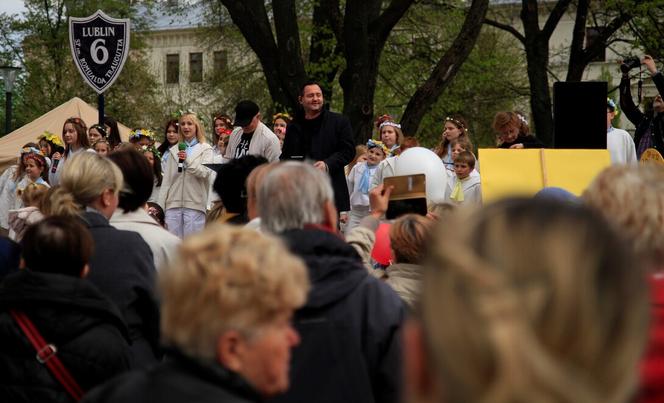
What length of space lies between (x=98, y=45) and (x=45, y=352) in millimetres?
10028

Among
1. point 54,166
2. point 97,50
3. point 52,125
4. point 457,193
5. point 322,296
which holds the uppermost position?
point 97,50

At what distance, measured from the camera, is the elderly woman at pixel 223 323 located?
2.50 meters

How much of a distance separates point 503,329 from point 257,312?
49.1 inches

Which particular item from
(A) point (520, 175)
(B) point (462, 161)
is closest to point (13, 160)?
(B) point (462, 161)

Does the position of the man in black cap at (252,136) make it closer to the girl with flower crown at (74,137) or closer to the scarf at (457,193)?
the scarf at (457,193)

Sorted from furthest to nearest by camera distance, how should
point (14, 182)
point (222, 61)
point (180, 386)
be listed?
1. point (222, 61)
2. point (14, 182)
3. point (180, 386)

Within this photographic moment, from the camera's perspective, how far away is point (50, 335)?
4.31 metres

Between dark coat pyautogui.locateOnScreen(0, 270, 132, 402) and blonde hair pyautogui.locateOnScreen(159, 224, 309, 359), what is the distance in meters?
1.79

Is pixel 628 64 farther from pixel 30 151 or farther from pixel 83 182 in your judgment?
pixel 83 182

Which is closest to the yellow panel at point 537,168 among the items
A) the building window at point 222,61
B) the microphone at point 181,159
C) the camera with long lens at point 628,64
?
the camera with long lens at point 628,64

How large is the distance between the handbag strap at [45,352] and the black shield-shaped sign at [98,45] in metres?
9.62

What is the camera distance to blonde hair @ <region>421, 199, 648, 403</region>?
4.65ft

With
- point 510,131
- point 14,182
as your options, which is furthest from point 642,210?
point 14,182

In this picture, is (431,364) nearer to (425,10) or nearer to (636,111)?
(636,111)
